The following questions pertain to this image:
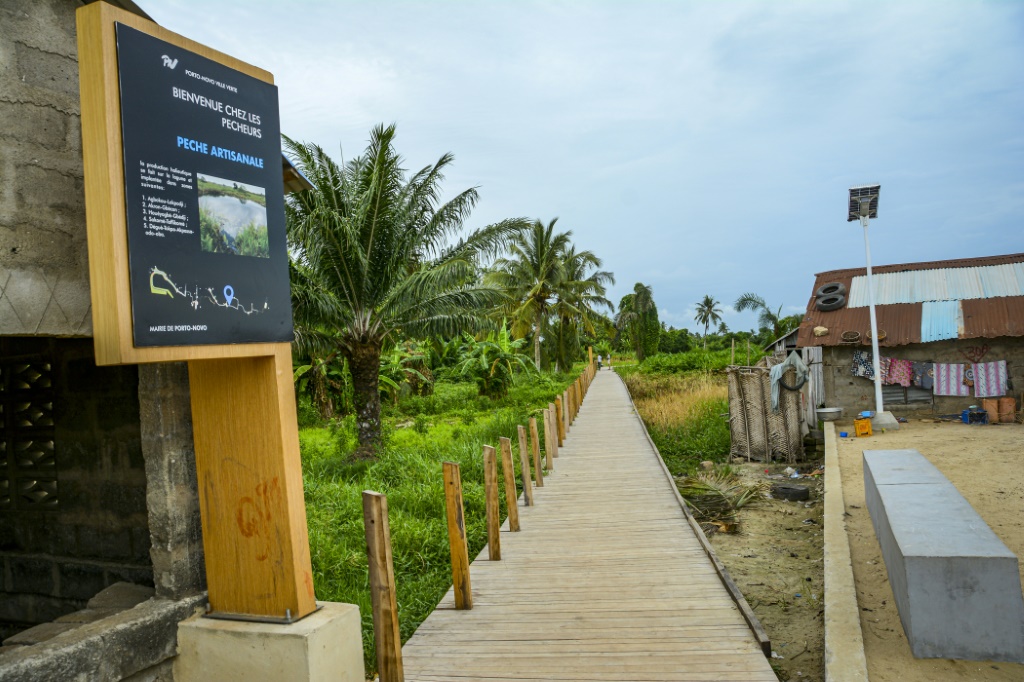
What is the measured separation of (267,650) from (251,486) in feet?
2.31

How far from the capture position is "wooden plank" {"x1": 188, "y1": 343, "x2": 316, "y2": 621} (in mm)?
3213

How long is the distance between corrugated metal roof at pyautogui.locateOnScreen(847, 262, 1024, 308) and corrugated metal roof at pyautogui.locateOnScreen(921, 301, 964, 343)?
1.25 ft

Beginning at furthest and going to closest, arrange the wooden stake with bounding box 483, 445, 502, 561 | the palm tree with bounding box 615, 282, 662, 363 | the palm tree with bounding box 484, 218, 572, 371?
1. the palm tree with bounding box 615, 282, 662, 363
2. the palm tree with bounding box 484, 218, 572, 371
3. the wooden stake with bounding box 483, 445, 502, 561

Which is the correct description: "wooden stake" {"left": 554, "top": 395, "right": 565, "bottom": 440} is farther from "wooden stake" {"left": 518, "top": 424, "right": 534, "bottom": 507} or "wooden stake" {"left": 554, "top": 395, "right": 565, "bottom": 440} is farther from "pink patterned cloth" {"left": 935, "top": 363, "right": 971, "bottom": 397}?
"pink patterned cloth" {"left": 935, "top": 363, "right": 971, "bottom": 397}

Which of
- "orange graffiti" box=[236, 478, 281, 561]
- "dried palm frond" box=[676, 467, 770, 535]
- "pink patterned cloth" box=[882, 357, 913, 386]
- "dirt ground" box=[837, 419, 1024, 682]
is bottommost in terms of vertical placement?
"dried palm frond" box=[676, 467, 770, 535]

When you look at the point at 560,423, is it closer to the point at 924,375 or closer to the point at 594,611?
the point at 924,375

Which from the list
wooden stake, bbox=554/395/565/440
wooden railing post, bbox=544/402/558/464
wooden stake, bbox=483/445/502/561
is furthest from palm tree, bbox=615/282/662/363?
wooden stake, bbox=483/445/502/561

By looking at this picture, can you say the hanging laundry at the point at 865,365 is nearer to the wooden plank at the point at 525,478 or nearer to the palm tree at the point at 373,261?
the palm tree at the point at 373,261

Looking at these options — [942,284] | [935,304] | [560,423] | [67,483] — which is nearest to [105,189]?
[67,483]

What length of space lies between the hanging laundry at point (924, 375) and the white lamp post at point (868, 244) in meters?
1.02

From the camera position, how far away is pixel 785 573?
7227mm

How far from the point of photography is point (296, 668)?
10.1 ft

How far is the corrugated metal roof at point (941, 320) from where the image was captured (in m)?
15.6

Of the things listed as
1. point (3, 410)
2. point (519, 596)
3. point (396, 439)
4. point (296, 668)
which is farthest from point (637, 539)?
point (396, 439)
